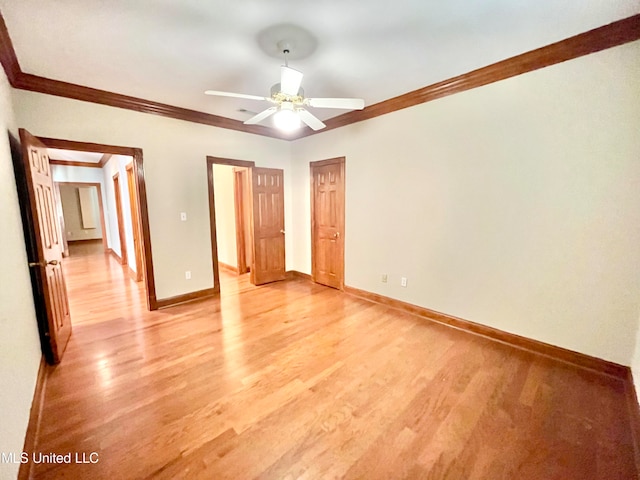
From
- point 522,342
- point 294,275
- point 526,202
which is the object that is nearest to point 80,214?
point 294,275

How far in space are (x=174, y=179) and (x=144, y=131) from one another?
645 millimetres

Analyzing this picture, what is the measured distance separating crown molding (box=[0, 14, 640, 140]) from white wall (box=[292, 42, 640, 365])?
77 millimetres

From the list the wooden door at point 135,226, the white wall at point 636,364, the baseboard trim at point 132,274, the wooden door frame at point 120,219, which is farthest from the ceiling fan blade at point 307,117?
the wooden door frame at point 120,219

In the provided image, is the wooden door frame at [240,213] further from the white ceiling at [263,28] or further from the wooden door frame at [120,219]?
→ the wooden door frame at [120,219]

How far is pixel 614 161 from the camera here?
1.99 meters

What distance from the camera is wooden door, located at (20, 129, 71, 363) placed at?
219cm

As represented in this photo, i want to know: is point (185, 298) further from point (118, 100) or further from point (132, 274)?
point (118, 100)

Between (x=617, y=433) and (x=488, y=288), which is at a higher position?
(x=488, y=288)

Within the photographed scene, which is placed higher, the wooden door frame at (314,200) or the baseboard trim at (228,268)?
the wooden door frame at (314,200)

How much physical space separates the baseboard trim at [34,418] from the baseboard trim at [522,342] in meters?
3.34

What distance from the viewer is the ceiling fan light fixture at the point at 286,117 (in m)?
2.24

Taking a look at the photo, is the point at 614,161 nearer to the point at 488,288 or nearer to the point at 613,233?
the point at 613,233

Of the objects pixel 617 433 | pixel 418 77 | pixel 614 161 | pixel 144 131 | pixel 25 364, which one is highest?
pixel 418 77

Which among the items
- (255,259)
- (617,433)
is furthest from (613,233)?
(255,259)
